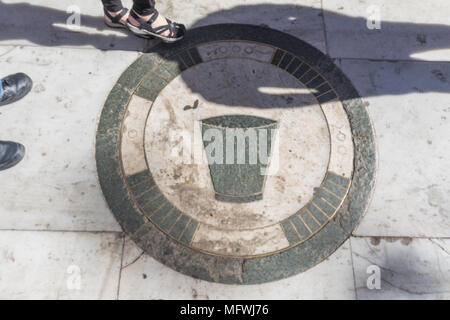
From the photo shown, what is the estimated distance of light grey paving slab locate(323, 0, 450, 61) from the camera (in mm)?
2979

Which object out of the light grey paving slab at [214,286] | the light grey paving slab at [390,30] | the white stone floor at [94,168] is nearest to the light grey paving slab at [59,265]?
the white stone floor at [94,168]

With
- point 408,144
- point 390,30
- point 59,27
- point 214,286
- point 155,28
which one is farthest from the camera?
point 390,30

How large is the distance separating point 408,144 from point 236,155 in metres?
1.59

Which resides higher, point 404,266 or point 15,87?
point 15,87

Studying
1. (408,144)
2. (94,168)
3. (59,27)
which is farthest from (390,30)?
(59,27)

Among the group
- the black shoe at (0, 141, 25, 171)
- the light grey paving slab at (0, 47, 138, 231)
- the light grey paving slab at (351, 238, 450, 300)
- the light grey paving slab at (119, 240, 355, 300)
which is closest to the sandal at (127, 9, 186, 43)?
the light grey paving slab at (0, 47, 138, 231)

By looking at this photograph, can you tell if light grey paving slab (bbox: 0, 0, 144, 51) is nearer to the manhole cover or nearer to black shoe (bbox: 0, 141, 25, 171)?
the manhole cover

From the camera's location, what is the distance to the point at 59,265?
2236mm

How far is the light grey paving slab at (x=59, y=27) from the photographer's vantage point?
2.91 meters

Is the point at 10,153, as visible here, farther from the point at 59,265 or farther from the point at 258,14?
the point at 258,14

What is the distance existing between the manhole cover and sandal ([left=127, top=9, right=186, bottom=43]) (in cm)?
9

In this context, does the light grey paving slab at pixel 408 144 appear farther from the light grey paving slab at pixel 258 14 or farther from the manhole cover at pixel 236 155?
the light grey paving slab at pixel 258 14
